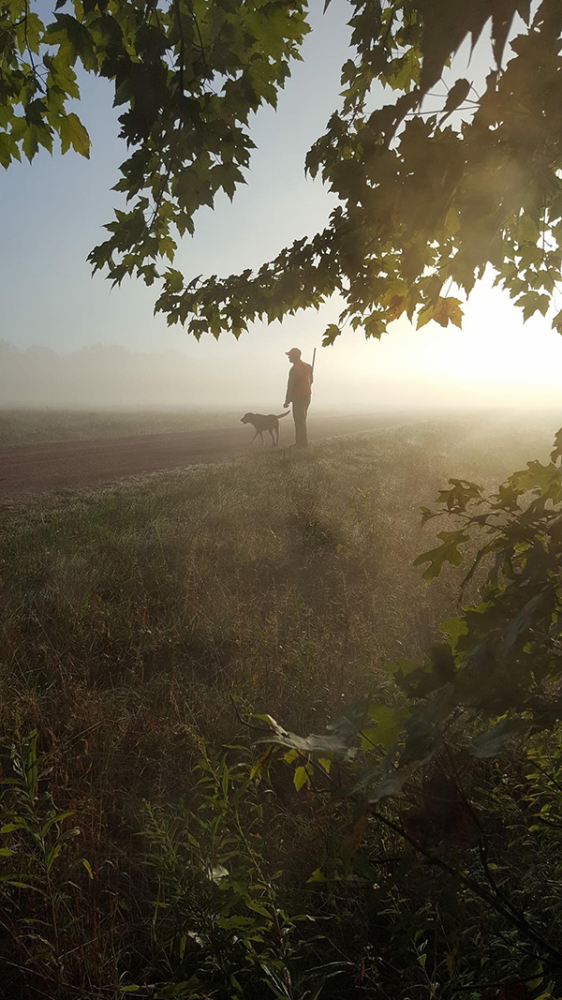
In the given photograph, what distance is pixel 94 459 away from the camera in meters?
13.2

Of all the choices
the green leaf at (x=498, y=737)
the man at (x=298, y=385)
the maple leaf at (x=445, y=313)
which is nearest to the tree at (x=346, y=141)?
the maple leaf at (x=445, y=313)

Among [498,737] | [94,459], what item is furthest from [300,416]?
[498,737]

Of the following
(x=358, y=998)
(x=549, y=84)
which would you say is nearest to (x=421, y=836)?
(x=358, y=998)

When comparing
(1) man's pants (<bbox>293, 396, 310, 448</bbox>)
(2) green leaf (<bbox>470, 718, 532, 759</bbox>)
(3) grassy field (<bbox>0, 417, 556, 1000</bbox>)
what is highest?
(1) man's pants (<bbox>293, 396, 310, 448</bbox>)

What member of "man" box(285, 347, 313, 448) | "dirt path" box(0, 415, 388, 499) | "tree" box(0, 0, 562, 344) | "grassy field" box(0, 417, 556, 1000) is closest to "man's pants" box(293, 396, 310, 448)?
"man" box(285, 347, 313, 448)

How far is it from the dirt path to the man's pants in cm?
191

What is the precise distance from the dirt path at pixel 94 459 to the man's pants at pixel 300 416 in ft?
6.28

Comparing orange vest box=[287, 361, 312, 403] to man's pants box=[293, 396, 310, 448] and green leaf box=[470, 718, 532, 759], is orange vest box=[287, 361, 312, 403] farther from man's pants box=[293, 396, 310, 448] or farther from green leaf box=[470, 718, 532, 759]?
green leaf box=[470, 718, 532, 759]

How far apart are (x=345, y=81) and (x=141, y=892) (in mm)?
4495

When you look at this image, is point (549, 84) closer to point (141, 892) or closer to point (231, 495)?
point (141, 892)

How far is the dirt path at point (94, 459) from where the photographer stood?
9.97 meters

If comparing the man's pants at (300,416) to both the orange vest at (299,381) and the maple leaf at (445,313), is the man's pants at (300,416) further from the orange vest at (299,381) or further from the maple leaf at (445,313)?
the maple leaf at (445,313)

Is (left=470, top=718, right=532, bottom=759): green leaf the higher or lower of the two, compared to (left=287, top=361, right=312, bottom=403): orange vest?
lower

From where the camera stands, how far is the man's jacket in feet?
48.1
